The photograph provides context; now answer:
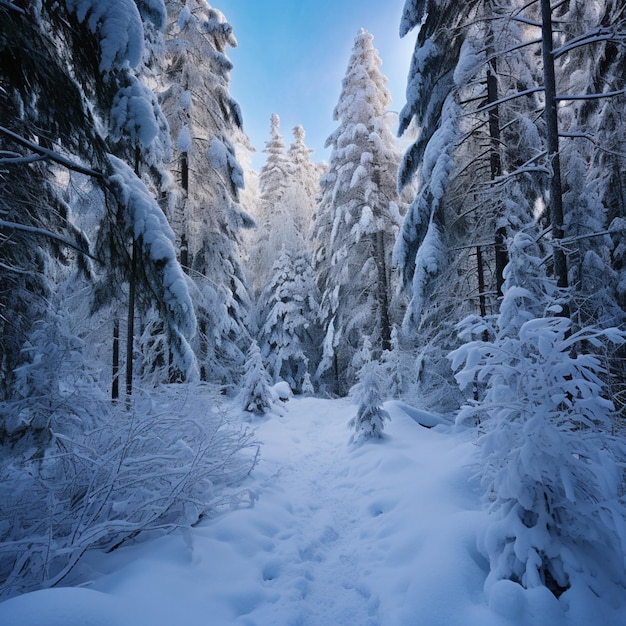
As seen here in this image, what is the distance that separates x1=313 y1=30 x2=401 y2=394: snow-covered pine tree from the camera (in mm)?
14023

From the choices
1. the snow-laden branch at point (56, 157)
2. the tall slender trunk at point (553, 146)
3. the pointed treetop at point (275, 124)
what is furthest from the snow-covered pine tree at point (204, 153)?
the pointed treetop at point (275, 124)

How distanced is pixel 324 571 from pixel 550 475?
230 centimetres

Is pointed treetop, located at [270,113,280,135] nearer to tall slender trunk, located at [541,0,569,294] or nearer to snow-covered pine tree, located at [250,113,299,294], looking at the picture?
snow-covered pine tree, located at [250,113,299,294]

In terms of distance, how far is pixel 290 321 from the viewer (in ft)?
63.4

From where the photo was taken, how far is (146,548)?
10.5ft

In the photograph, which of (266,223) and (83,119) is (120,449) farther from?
(266,223)

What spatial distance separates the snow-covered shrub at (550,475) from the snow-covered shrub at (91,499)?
2.66m

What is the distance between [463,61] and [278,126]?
2272 centimetres

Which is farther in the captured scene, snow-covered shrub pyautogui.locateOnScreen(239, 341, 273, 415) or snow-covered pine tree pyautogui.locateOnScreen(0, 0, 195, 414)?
snow-covered shrub pyautogui.locateOnScreen(239, 341, 273, 415)

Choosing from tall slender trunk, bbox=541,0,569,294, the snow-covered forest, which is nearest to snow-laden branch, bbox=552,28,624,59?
the snow-covered forest

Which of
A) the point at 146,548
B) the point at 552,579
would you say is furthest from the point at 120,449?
the point at 552,579

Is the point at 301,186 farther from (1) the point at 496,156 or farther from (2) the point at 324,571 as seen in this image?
(2) the point at 324,571

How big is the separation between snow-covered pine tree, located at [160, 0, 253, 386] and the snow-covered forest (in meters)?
0.09

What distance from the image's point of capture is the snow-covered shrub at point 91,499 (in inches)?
98.7
